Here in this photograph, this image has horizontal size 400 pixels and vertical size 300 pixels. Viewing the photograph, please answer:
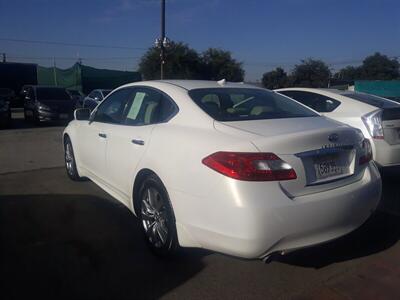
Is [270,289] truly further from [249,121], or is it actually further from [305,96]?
[305,96]

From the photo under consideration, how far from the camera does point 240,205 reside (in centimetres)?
262

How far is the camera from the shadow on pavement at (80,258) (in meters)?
3.00

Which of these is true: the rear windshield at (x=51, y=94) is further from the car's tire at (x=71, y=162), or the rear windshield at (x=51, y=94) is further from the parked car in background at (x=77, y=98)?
the car's tire at (x=71, y=162)

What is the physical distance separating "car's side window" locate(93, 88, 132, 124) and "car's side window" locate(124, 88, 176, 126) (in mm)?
Answer: 152

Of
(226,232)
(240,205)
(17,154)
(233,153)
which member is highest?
(233,153)

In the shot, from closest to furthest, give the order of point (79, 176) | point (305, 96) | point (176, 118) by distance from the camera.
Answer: point (176, 118) < point (79, 176) < point (305, 96)

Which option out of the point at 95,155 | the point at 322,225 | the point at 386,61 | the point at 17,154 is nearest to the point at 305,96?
the point at 95,155

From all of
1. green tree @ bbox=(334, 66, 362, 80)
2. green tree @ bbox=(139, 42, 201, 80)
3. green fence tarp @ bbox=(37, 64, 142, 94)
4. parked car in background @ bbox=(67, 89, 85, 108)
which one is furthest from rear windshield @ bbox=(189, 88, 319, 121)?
green tree @ bbox=(334, 66, 362, 80)

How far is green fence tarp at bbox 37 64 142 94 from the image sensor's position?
1207 inches

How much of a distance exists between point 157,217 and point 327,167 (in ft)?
4.87

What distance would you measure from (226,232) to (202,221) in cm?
22

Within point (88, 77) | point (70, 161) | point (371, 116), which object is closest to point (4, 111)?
point (70, 161)

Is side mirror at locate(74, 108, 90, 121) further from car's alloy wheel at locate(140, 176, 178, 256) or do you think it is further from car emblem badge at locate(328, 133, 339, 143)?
car emblem badge at locate(328, 133, 339, 143)

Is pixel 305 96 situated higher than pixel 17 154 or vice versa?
pixel 305 96
